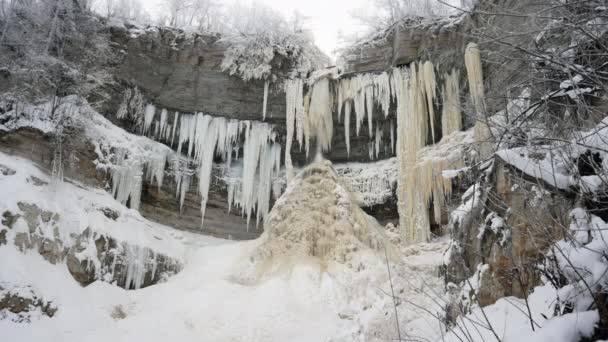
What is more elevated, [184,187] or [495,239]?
[184,187]

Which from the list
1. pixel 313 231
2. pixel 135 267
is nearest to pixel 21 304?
pixel 135 267

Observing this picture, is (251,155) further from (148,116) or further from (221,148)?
(148,116)

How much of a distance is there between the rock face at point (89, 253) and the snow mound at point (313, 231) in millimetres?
2184

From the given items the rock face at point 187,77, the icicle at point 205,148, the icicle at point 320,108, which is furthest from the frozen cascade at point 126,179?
the icicle at point 320,108

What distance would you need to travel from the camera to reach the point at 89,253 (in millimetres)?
10961

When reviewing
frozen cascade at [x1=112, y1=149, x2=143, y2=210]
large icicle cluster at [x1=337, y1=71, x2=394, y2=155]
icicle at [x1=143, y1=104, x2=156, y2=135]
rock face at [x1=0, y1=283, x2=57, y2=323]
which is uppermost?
large icicle cluster at [x1=337, y1=71, x2=394, y2=155]

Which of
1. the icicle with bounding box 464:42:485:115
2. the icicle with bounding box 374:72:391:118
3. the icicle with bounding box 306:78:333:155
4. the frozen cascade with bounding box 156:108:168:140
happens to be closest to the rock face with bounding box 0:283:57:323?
the frozen cascade with bounding box 156:108:168:140

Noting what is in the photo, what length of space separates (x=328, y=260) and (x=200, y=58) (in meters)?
7.69

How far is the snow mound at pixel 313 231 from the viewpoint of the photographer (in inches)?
490

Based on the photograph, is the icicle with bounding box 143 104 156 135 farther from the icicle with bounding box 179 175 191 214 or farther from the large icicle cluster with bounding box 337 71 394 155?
the large icicle cluster with bounding box 337 71 394 155

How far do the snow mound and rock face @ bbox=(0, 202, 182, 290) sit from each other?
2184mm

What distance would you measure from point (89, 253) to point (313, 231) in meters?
5.47

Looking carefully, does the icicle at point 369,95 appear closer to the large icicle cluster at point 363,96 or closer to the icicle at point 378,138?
the large icicle cluster at point 363,96

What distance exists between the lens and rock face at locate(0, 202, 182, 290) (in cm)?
987
